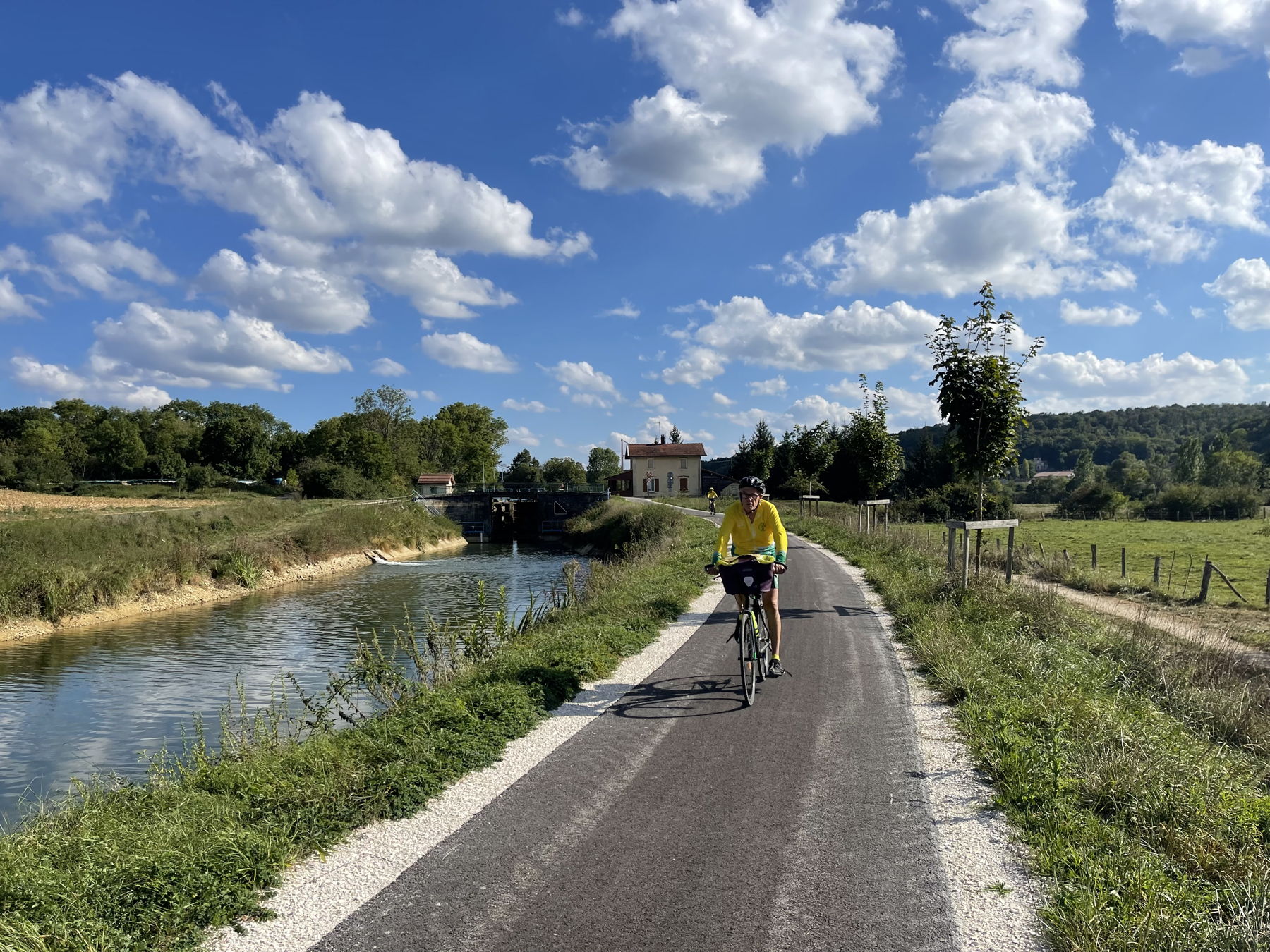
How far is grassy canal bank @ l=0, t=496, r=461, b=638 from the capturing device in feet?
63.3

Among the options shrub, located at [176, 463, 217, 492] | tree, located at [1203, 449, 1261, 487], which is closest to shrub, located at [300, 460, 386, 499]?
shrub, located at [176, 463, 217, 492]

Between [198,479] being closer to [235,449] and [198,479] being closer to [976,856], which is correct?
[235,449]

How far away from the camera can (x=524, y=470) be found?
111m

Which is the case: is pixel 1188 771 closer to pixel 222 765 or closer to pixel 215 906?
pixel 215 906

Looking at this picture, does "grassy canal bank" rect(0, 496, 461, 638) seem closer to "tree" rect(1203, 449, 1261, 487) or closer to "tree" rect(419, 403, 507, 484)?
"tree" rect(419, 403, 507, 484)

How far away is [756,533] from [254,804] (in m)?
4.68

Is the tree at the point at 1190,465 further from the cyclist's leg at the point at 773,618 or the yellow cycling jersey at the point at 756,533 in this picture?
the yellow cycling jersey at the point at 756,533

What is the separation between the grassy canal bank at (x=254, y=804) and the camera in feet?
10.7

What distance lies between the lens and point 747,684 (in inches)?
271

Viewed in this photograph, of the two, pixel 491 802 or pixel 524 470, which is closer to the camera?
pixel 491 802

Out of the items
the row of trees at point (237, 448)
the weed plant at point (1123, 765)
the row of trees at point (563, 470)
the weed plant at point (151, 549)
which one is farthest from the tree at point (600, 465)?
the weed plant at point (1123, 765)

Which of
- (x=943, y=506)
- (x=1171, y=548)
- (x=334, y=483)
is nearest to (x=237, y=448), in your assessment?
(x=334, y=483)

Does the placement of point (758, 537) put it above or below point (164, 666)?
above

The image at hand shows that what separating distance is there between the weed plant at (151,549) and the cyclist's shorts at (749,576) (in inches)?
782
